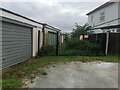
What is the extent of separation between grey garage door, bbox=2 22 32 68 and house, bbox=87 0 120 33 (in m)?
12.0

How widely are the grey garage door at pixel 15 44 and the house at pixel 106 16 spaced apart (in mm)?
12018

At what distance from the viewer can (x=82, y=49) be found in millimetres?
17750

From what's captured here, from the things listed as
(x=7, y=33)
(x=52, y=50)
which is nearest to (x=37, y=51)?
(x=52, y=50)

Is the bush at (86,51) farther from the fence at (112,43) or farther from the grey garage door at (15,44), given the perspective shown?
the grey garage door at (15,44)

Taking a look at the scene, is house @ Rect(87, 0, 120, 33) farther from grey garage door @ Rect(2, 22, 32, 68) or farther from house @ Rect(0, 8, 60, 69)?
grey garage door @ Rect(2, 22, 32, 68)

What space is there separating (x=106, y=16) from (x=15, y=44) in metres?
17.8

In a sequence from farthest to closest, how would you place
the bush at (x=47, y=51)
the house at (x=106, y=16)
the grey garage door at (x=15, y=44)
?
1. the house at (x=106, y=16)
2. the bush at (x=47, y=51)
3. the grey garage door at (x=15, y=44)

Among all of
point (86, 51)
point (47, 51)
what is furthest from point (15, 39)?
point (86, 51)

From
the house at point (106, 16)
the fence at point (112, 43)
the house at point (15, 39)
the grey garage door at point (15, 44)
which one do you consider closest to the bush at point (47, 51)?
the house at point (15, 39)

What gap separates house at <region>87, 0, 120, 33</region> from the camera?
24062 mm

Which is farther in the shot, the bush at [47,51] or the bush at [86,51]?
the bush at [47,51]

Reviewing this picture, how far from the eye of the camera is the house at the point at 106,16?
78.9ft

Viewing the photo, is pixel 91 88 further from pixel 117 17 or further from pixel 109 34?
pixel 117 17

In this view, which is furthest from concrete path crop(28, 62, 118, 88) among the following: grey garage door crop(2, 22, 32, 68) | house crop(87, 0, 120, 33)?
house crop(87, 0, 120, 33)
